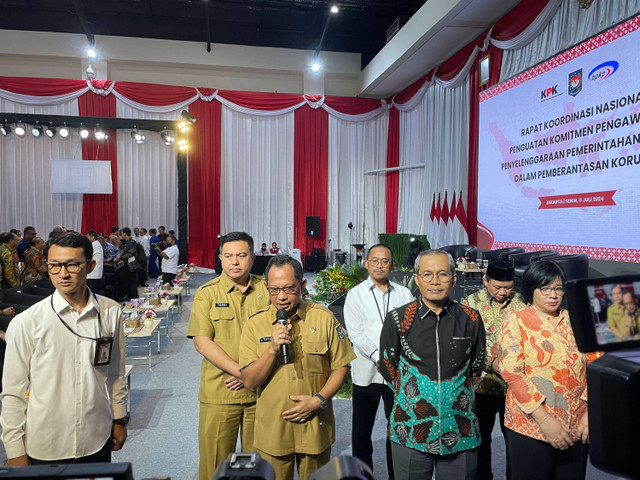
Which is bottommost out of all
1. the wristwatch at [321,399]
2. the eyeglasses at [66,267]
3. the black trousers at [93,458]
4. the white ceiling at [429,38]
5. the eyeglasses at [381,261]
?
the black trousers at [93,458]

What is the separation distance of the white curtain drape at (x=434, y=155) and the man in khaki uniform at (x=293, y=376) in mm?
8474

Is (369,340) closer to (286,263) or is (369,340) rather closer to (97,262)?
(286,263)

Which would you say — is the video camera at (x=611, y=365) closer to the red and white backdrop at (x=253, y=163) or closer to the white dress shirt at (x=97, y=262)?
the white dress shirt at (x=97, y=262)

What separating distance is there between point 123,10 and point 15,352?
13038mm

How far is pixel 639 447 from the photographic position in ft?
1.95

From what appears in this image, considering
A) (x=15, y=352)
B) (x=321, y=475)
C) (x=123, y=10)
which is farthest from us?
(x=123, y=10)

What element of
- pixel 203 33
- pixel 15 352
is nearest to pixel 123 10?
pixel 203 33

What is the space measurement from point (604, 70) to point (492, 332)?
A: 15.4ft

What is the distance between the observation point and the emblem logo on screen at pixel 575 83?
5.69m

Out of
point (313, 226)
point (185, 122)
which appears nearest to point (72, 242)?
point (185, 122)

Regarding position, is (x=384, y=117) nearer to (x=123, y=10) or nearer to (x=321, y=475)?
(x=123, y=10)

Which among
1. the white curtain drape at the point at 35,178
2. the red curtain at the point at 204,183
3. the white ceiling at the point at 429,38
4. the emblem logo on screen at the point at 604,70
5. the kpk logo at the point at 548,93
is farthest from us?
the red curtain at the point at 204,183

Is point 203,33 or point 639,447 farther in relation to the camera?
point 203,33

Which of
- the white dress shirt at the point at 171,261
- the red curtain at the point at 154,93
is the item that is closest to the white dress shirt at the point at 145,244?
the red curtain at the point at 154,93
